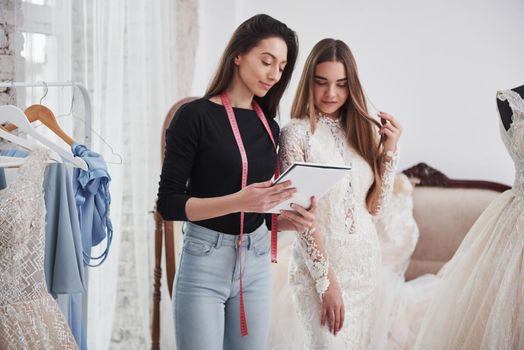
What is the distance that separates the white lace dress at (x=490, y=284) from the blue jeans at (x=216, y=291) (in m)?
0.73

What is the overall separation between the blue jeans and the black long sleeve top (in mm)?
49

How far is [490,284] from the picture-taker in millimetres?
2041

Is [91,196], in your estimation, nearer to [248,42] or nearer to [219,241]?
[219,241]

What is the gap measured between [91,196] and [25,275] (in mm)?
358

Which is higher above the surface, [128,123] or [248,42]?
[248,42]

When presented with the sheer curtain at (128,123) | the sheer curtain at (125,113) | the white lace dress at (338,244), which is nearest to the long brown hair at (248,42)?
the white lace dress at (338,244)

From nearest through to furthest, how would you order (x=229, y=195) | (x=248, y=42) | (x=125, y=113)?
(x=229, y=195) < (x=248, y=42) < (x=125, y=113)

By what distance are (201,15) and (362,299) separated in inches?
103

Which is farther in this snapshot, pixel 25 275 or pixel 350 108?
pixel 350 108

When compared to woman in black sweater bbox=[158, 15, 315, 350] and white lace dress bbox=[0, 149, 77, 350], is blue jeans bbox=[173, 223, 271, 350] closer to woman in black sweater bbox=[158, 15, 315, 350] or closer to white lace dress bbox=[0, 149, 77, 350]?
woman in black sweater bbox=[158, 15, 315, 350]

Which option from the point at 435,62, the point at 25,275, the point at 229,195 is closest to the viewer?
the point at 25,275

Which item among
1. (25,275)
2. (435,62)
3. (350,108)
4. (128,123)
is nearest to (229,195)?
(25,275)

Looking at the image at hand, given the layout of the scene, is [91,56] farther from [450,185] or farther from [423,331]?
[450,185]

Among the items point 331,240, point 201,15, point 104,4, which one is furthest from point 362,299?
point 201,15
